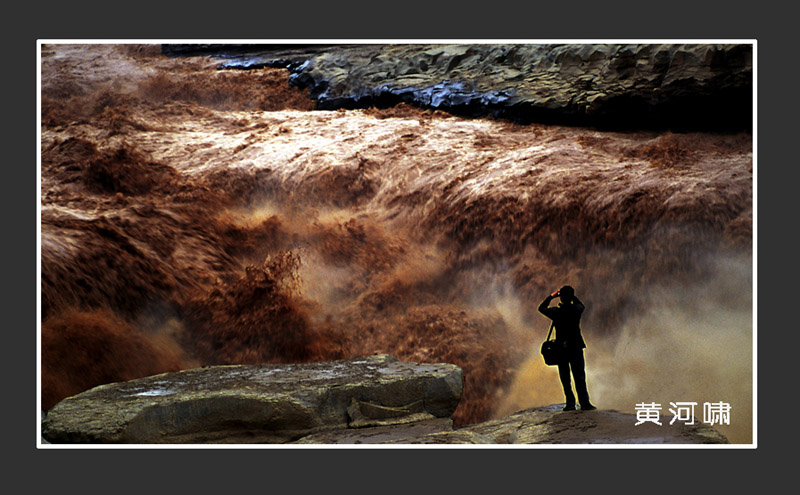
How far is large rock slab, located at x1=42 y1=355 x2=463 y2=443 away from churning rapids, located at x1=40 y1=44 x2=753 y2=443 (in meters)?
0.35

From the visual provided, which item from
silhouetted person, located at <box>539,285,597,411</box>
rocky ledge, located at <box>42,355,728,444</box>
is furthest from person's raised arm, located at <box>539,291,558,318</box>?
rocky ledge, located at <box>42,355,728,444</box>

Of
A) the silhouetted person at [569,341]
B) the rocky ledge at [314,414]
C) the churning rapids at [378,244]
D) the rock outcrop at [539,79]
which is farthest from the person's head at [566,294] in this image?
the rock outcrop at [539,79]

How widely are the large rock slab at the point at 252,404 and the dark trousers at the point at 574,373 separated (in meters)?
0.78

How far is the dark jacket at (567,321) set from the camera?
271 inches

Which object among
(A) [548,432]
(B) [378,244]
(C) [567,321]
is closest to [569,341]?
(C) [567,321]

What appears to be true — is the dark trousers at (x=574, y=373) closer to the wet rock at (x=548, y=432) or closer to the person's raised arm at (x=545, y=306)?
the wet rock at (x=548, y=432)

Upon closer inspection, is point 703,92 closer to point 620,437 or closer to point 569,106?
point 569,106

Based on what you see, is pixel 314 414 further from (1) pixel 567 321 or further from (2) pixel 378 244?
(1) pixel 567 321

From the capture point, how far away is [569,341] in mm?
6883

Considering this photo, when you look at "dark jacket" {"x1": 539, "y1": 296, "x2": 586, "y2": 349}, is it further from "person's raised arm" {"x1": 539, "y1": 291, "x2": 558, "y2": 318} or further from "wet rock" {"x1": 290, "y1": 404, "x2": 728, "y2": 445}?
"wet rock" {"x1": 290, "y1": 404, "x2": 728, "y2": 445}

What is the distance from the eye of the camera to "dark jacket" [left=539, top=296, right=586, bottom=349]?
689cm

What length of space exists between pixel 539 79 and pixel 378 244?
75.6 inches

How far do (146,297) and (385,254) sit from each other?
1910 mm

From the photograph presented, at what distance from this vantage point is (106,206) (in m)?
7.26
